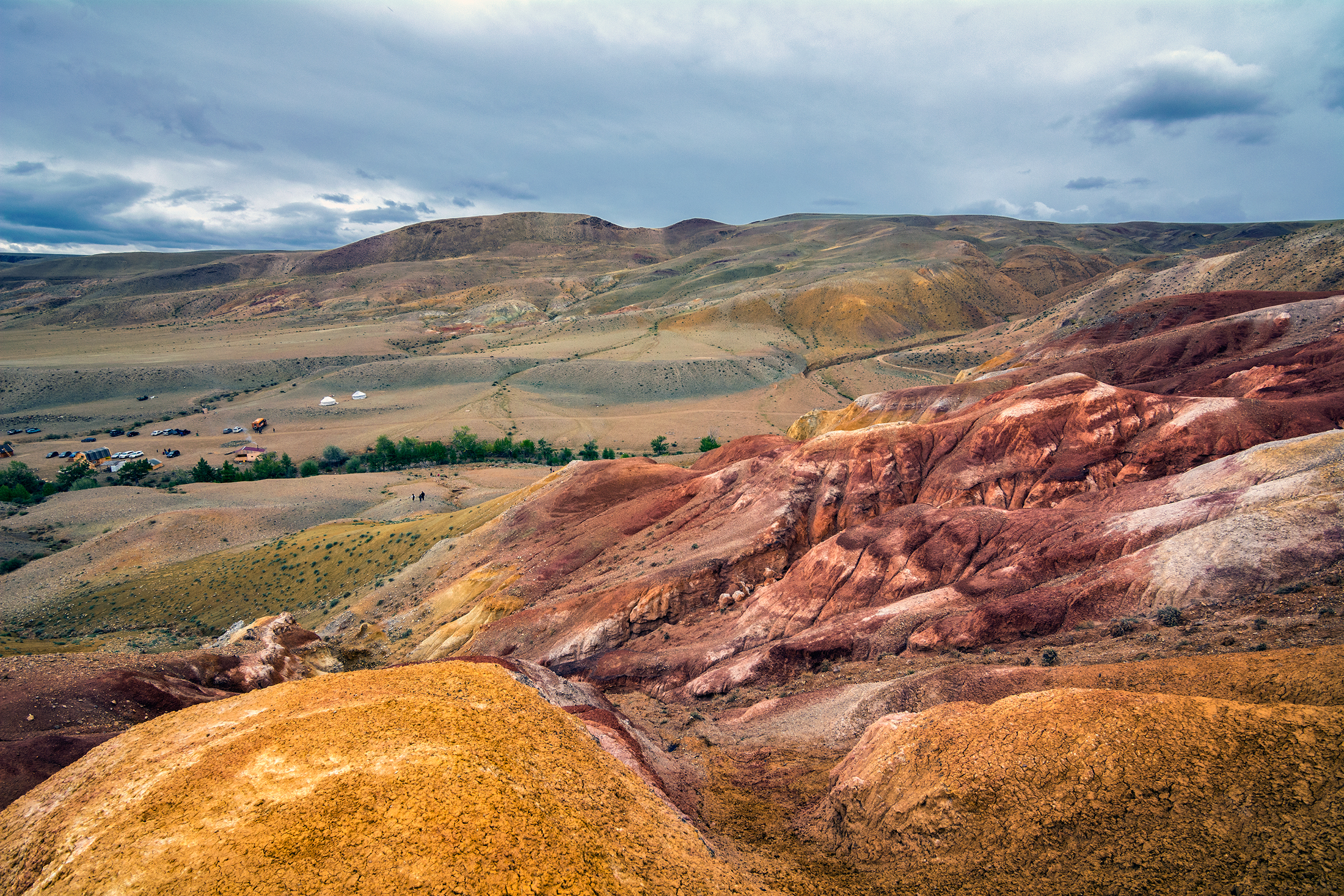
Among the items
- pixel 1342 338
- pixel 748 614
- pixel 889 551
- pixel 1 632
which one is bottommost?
pixel 1 632

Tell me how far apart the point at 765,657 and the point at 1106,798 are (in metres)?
15.8

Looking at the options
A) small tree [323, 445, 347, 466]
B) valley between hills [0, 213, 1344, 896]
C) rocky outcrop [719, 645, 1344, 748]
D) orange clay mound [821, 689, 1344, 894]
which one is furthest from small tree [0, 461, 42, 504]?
orange clay mound [821, 689, 1344, 894]

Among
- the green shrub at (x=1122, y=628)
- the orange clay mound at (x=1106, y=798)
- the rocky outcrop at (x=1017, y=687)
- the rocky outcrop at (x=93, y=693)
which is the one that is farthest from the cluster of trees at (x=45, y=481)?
the green shrub at (x=1122, y=628)

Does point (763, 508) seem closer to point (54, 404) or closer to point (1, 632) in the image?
point (1, 632)

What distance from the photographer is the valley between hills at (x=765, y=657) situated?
396 inches

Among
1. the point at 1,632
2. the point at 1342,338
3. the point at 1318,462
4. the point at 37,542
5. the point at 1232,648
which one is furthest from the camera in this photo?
the point at 37,542

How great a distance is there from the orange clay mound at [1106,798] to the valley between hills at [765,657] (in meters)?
0.06

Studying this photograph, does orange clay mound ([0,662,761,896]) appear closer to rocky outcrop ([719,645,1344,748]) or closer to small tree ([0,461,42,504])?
rocky outcrop ([719,645,1344,748])

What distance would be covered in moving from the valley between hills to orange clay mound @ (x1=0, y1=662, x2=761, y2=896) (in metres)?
0.07

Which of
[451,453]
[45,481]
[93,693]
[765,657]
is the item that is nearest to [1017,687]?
[765,657]

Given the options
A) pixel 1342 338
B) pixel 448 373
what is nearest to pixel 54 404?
pixel 448 373

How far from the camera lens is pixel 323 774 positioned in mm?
10648

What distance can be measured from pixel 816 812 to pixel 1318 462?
21793 mm

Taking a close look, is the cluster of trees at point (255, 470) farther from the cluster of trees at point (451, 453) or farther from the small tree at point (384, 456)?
the cluster of trees at point (451, 453)
